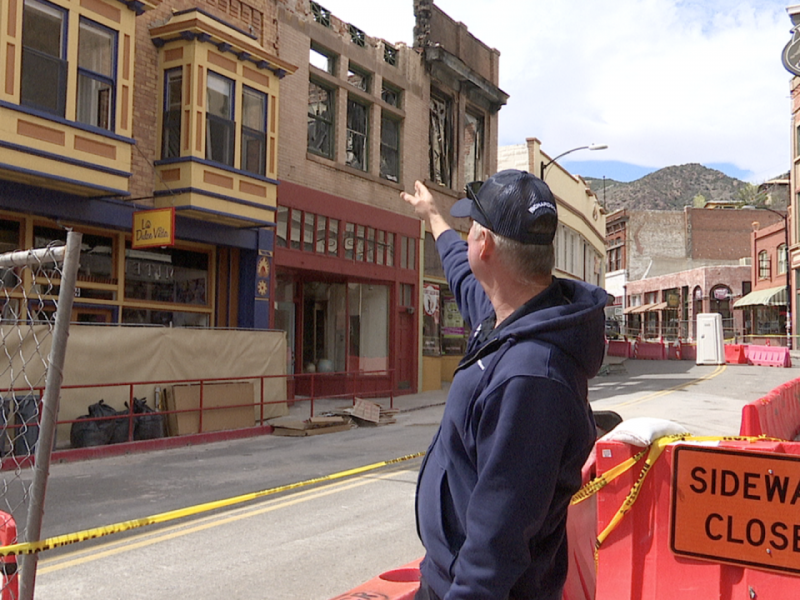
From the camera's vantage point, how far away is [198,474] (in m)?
10.3

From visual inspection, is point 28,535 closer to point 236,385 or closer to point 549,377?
point 549,377

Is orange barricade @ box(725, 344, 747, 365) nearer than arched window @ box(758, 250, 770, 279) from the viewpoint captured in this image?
Yes

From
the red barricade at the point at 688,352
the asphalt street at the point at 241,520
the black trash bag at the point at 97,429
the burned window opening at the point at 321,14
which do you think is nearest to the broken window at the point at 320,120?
the burned window opening at the point at 321,14

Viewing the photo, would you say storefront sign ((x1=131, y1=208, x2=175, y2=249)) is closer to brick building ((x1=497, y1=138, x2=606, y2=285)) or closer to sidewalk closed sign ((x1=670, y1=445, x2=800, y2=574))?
sidewalk closed sign ((x1=670, y1=445, x2=800, y2=574))

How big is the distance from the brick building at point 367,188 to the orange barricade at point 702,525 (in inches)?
520

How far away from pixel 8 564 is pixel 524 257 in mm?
2645

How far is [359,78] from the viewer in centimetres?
2247

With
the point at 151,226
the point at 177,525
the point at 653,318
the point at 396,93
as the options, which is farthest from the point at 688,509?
the point at 653,318

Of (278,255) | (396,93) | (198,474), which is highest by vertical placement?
(396,93)

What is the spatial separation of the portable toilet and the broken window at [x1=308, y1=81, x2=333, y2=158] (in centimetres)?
2287

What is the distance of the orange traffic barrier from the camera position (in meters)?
3.06

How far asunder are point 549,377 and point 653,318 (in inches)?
2876

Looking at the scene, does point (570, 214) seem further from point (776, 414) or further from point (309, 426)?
point (776, 414)

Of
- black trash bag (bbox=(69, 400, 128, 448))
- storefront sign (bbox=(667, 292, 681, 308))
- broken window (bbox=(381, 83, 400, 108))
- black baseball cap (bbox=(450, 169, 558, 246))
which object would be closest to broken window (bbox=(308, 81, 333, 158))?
broken window (bbox=(381, 83, 400, 108))
